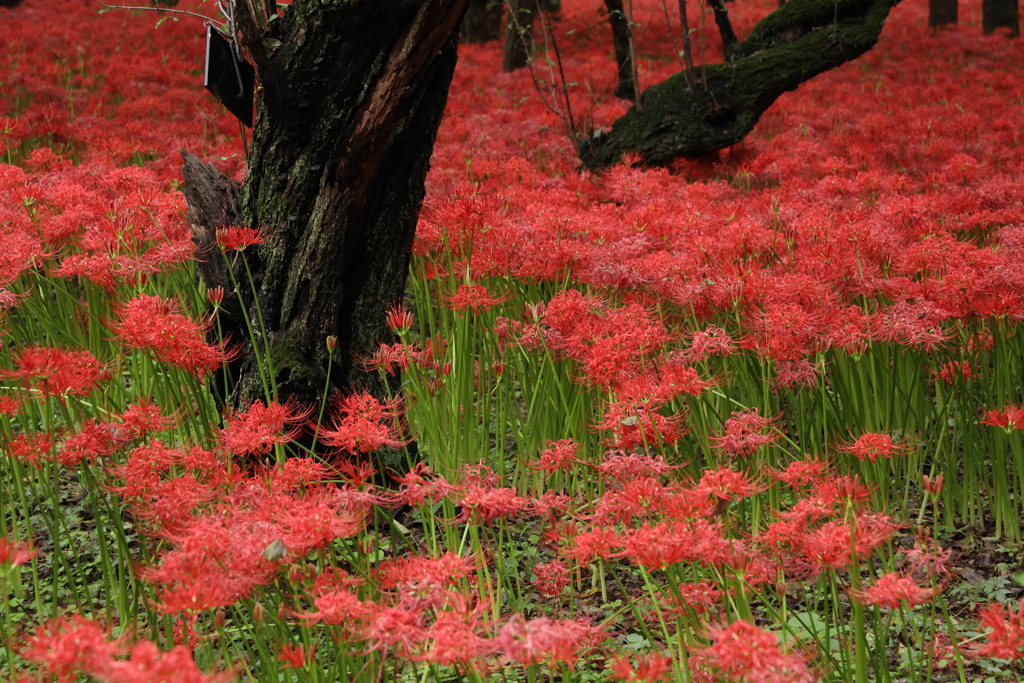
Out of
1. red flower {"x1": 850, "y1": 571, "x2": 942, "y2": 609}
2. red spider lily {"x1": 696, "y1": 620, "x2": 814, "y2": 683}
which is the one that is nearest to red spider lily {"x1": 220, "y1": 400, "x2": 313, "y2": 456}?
red spider lily {"x1": 696, "y1": 620, "x2": 814, "y2": 683}

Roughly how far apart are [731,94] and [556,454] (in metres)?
A: 6.61

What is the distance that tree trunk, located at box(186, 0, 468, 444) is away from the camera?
126 inches

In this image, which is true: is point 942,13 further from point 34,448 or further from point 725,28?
point 34,448

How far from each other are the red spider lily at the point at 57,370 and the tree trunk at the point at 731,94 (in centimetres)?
645

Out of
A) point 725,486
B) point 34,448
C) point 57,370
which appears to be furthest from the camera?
point 34,448

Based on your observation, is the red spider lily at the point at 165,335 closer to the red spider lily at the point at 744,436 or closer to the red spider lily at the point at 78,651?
the red spider lily at the point at 78,651

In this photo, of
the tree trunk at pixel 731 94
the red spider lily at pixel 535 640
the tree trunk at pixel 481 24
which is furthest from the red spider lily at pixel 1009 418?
the tree trunk at pixel 481 24

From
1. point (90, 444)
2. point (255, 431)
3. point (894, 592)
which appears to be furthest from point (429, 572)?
point (90, 444)

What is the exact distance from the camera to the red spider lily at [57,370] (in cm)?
223

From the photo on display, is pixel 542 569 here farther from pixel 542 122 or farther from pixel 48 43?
pixel 48 43

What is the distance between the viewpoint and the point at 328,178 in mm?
3311

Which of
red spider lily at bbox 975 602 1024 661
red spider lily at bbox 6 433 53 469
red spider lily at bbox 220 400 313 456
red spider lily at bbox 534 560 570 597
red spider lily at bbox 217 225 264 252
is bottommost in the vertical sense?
red spider lily at bbox 534 560 570 597

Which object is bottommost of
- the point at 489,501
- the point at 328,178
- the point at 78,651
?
the point at 489,501

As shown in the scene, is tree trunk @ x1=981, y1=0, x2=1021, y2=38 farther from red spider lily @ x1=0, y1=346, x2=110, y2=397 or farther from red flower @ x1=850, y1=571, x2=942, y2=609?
red spider lily @ x1=0, y1=346, x2=110, y2=397
